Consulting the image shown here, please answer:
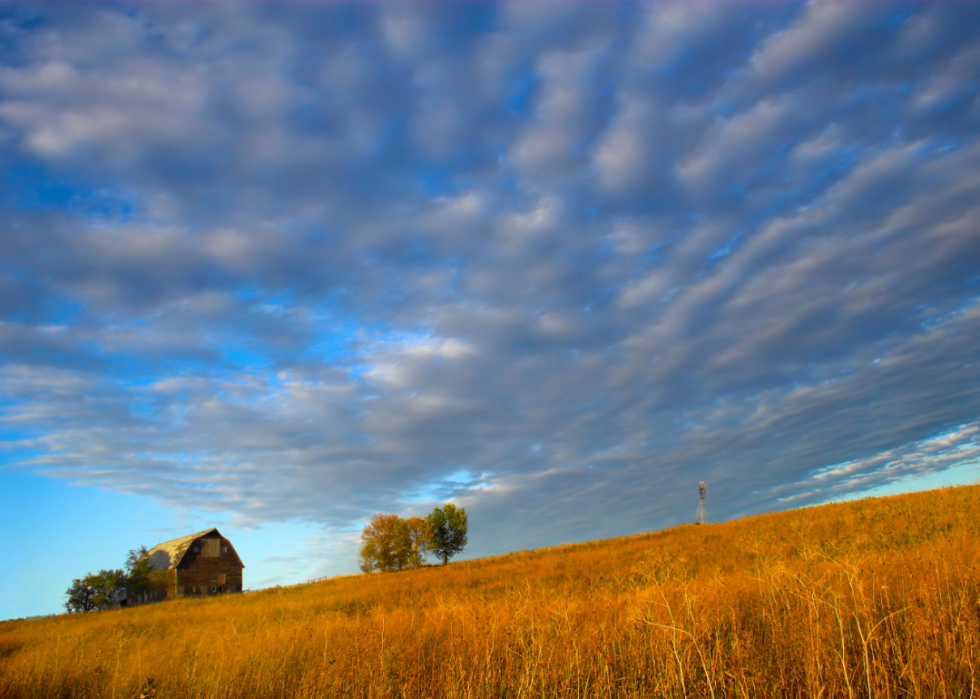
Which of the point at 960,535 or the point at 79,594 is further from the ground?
the point at 960,535

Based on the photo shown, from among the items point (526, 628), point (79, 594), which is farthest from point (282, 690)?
point (79, 594)

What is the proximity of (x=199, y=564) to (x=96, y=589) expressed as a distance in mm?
Answer: 13380

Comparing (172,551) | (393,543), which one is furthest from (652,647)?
(172,551)

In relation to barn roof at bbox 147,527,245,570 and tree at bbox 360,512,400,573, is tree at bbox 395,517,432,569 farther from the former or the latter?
barn roof at bbox 147,527,245,570

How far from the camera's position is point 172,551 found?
70.4 metres

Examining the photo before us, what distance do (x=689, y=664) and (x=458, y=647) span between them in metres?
4.72

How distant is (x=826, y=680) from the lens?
7332 mm

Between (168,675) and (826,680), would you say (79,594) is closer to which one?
(168,675)

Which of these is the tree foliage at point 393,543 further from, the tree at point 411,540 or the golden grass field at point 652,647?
the golden grass field at point 652,647

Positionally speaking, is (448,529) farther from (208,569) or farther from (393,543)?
(208,569)

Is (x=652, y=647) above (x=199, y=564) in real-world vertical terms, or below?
above

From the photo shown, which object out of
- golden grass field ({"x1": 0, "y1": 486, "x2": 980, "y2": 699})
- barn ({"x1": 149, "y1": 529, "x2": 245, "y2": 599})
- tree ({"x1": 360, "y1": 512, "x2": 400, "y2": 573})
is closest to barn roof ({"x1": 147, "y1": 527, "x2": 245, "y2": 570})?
barn ({"x1": 149, "y1": 529, "x2": 245, "y2": 599})

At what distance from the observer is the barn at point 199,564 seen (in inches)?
2618

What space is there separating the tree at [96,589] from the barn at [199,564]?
14.8 ft
